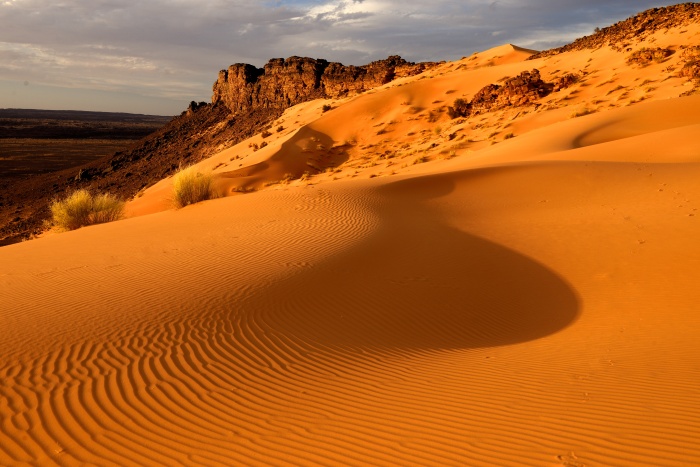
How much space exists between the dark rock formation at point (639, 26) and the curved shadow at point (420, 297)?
28.8m

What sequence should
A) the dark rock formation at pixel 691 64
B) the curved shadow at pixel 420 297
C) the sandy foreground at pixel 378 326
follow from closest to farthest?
1. the sandy foreground at pixel 378 326
2. the curved shadow at pixel 420 297
3. the dark rock formation at pixel 691 64

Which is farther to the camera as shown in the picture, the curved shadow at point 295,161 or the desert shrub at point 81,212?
the curved shadow at point 295,161

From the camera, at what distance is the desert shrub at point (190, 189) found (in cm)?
1867

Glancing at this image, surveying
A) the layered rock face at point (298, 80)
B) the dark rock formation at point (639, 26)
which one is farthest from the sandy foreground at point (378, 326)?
the layered rock face at point (298, 80)

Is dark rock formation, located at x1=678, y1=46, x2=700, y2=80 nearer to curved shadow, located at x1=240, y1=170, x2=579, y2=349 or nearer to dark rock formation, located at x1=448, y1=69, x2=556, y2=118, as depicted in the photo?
dark rock formation, located at x1=448, y1=69, x2=556, y2=118

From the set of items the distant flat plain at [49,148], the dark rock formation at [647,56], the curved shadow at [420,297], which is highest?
the dark rock formation at [647,56]

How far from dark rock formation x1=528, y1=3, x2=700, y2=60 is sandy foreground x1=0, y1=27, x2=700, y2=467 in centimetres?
1979

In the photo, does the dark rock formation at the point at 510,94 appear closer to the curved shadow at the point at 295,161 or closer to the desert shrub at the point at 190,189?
the curved shadow at the point at 295,161

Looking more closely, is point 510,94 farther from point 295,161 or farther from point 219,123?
point 219,123

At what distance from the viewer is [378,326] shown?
7.43m

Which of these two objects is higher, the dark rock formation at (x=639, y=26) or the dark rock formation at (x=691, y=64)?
the dark rock formation at (x=639, y=26)

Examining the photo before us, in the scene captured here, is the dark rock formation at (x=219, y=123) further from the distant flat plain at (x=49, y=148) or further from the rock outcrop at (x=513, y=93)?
the rock outcrop at (x=513, y=93)

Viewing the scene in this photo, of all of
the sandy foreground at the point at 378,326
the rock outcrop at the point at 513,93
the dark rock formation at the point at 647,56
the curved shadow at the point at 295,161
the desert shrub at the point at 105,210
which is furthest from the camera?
the rock outcrop at the point at 513,93

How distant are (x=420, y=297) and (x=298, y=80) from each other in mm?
51803
